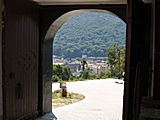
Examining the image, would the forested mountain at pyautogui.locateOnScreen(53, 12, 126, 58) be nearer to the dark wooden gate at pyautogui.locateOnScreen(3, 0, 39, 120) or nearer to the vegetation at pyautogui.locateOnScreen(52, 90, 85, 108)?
the vegetation at pyautogui.locateOnScreen(52, 90, 85, 108)

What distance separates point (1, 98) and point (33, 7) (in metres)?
2.17

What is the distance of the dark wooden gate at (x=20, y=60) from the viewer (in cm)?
619

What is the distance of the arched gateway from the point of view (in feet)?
15.3

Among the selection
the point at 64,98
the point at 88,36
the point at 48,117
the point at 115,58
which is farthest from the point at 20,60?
the point at 88,36

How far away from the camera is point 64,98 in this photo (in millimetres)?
11938

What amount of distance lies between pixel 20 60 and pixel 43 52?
4.67 ft

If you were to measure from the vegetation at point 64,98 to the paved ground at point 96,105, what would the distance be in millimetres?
273

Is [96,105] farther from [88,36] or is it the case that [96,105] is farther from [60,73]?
[88,36]

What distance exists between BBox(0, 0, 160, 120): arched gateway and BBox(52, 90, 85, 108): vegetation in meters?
2.04

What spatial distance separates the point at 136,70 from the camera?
4766mm

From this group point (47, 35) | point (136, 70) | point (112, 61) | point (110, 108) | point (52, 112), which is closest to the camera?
point (136, 70)

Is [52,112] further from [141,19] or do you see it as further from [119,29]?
→ [119,29]

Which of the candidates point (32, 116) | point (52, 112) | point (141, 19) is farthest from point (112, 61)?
point (141, 19)

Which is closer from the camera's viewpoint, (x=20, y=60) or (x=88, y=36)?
(x=20, y=60)
